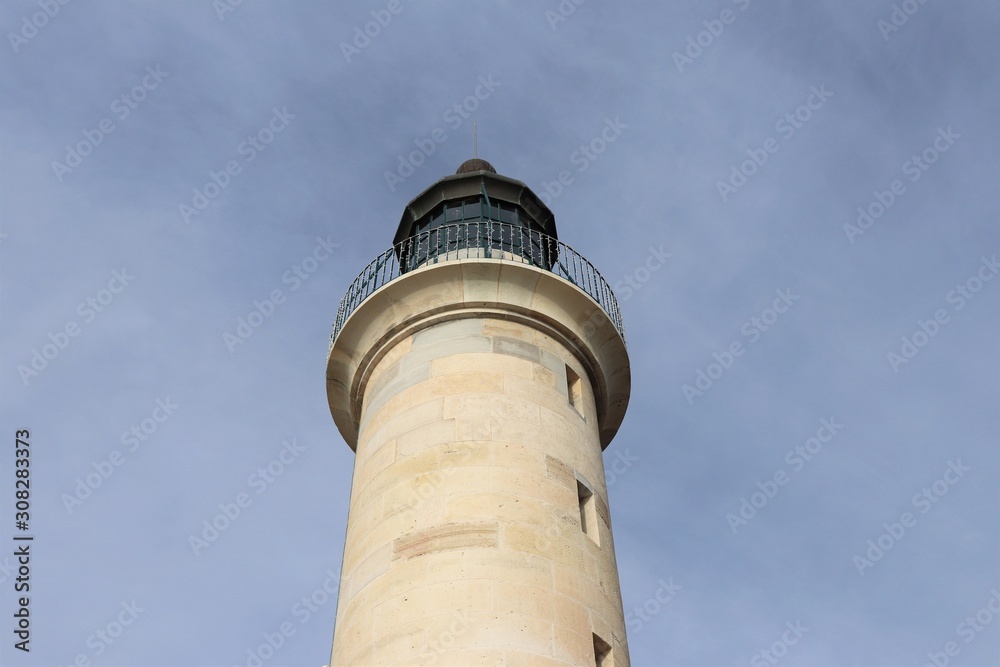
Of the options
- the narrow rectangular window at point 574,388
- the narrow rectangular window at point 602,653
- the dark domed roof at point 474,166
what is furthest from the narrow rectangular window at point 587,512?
the dark domed roof at point 474,166

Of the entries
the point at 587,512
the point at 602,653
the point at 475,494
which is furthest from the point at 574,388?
the point at 602,653

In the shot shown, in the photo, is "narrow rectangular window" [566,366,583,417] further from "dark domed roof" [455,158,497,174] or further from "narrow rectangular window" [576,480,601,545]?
"dark domed roof" [455,158,497,174]

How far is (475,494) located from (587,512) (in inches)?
73.3

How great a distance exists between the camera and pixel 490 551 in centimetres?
1193

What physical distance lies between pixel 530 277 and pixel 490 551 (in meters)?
5.45

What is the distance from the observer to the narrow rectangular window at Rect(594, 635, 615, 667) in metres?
11.9

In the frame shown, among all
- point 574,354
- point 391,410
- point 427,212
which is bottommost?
point 391,410

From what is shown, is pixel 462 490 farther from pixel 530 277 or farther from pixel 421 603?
pixel 530 277

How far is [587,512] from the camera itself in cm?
1359

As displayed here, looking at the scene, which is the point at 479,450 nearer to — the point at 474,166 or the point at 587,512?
the point at 587,512

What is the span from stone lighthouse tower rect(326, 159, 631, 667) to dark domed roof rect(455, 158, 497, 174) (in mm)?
1372

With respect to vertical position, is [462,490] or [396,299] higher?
[396,299]

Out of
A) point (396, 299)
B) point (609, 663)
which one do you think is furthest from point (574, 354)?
point (609, 663)

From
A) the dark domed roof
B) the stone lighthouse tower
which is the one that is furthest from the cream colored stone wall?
the dark domed roof
